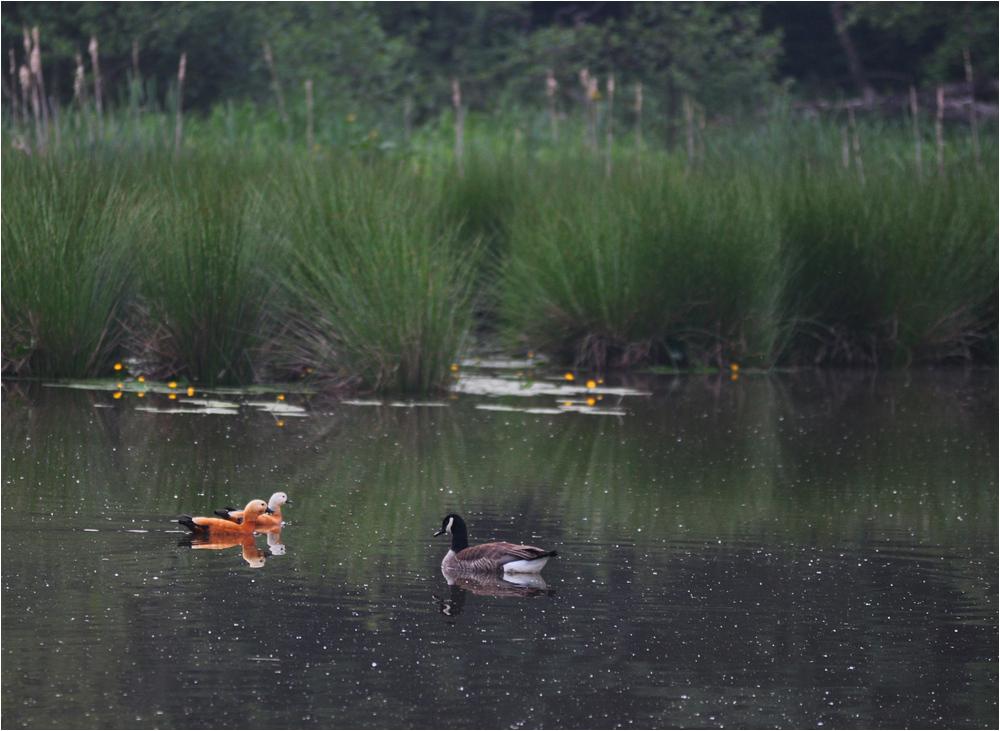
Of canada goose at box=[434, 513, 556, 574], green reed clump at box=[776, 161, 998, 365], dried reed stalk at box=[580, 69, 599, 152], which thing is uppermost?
dried reed stalk at box=[580, 69, 599, 152]

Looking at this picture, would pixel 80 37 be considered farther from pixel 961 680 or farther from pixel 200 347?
pixel 961 680

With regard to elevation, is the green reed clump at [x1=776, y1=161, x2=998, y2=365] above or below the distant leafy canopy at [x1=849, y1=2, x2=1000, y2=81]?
below

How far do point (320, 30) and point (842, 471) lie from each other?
18.8m

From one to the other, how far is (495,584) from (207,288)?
14.0ft

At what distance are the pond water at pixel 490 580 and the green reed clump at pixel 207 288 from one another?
0.64 metres

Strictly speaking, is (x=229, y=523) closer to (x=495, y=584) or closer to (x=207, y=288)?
(x=495, y=584)

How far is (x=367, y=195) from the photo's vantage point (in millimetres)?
9031

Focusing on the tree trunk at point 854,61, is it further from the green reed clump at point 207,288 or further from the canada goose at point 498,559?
the canada goose at point 498,559

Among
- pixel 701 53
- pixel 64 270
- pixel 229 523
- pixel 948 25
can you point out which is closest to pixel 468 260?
pixel 64 270

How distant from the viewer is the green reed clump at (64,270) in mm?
8305

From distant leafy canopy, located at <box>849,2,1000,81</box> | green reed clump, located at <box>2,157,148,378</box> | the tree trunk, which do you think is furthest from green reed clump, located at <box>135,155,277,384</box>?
the tree trunk

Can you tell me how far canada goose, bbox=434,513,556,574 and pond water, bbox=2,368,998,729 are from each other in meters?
0.08

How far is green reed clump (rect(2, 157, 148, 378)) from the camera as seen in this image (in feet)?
27.2

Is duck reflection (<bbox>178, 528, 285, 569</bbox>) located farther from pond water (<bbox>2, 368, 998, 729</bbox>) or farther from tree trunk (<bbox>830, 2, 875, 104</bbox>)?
tree trunk (<bbox>830, 2, 875, 104</bbox>)
